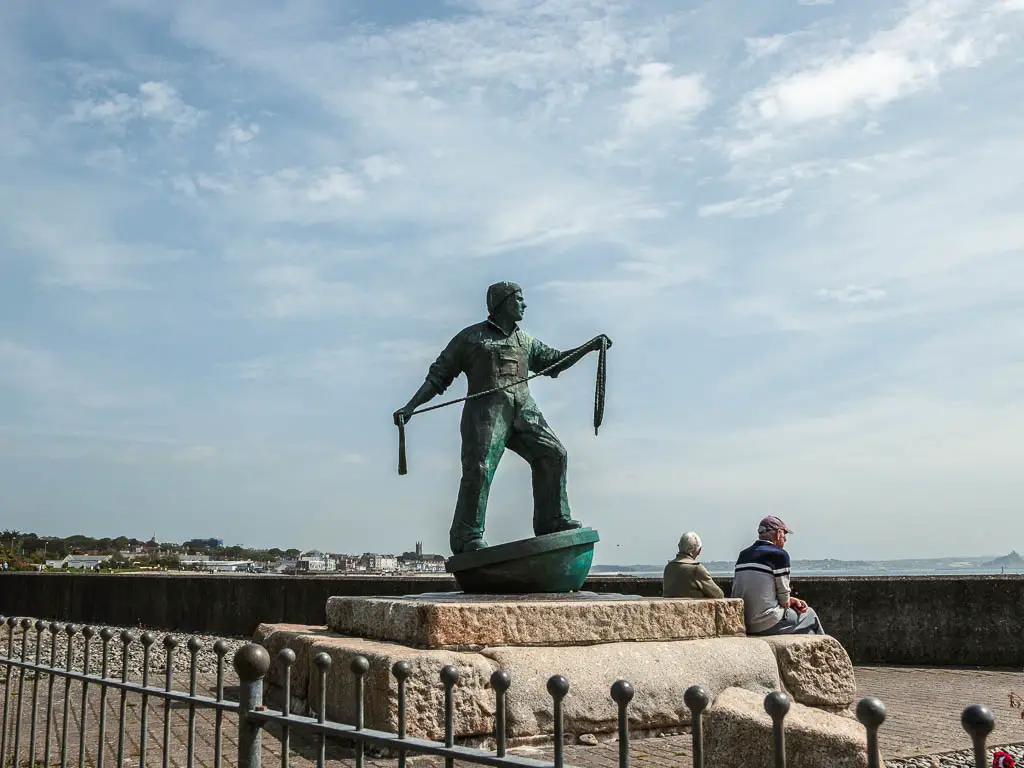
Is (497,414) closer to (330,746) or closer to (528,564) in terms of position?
(528,564)

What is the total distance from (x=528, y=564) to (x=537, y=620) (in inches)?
33.5

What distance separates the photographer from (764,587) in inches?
286

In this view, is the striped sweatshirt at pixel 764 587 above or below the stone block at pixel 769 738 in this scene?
above

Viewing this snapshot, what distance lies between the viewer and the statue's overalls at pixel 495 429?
756 cm

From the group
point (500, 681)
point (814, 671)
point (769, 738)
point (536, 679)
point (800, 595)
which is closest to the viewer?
point (500, 681)

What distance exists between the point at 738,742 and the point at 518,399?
3865 mm

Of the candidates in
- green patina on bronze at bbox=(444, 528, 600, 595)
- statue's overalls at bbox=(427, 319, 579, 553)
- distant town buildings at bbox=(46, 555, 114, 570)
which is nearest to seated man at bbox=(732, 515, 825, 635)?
green patina on bronze at bbox=(444, 528, 600, 595)

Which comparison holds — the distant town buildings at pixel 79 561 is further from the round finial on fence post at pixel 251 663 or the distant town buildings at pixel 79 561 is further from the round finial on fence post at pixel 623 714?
the round finial on fence post at pixel 623 714

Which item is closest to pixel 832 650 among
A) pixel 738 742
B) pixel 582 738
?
pixel 582 738

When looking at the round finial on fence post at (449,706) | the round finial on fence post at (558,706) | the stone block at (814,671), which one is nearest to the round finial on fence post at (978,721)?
the round finial on fence post at (558,706)

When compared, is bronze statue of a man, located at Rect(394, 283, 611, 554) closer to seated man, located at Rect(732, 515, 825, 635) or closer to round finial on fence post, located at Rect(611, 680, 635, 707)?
seated man, located at Rect(732, 515, 825, 635)

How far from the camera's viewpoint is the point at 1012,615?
10.1m

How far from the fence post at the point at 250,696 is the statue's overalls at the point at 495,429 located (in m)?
4.15

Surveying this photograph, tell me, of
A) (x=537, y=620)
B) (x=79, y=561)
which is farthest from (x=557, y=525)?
(x=79, y=561)
